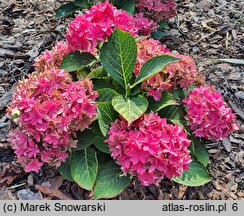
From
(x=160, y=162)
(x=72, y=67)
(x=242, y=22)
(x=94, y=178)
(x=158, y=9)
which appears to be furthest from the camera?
(x=242, y=22)

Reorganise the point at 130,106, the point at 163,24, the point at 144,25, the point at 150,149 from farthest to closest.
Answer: the point at 163,24, the point at 144,25, the point at 130,106, the point at 150,149

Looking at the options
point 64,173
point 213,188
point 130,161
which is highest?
point 130,161

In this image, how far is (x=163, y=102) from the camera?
7.36 feet

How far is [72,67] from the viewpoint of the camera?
236 cm

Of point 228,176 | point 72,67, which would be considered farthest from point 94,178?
point 228,176

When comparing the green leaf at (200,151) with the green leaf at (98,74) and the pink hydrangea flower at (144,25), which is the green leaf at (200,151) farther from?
the pink hydrangea flower at (144,25)

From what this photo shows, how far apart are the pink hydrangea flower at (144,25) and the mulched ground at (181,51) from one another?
27 centimetres

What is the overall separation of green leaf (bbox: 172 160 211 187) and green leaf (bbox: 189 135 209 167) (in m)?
0.09

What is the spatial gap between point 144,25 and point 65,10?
0.61 m

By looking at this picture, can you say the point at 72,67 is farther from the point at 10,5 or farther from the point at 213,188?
the point at 10,5

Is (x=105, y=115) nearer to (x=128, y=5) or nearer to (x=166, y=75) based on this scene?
(x=166, y=75)

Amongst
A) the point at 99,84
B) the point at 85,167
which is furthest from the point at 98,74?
the point at 85,167

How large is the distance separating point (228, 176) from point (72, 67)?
3.37ft

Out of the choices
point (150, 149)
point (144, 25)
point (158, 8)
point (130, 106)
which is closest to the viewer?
point (150, 149)
